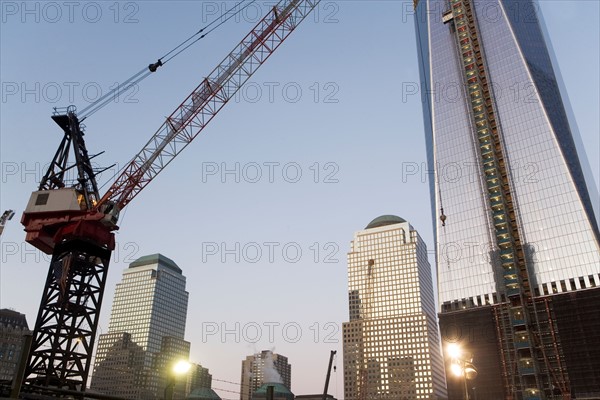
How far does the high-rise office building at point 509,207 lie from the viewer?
116250 mm

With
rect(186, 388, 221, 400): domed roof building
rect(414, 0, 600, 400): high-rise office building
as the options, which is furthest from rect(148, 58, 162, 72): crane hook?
rect(186, 388, 221, 400): domed roof building

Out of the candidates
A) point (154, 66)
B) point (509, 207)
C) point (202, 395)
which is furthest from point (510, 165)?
point (202, 395)

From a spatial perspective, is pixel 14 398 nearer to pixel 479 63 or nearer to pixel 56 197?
pixel 56 197

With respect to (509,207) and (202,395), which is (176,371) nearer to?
(509,207)

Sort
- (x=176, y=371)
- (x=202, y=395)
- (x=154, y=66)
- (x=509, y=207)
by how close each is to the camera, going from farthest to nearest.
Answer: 1. (x=202, y=395)
2. (x=509, y=207)
3. (x=154, y=66)
4. (x=176, y=371)

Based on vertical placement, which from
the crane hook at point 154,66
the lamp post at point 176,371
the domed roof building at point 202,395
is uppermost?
the crane hook at point 154,66

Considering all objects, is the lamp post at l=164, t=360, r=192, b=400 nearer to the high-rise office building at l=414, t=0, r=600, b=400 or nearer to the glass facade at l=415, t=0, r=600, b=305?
the high-rise office building at l=414, t=0, r=600, b=400

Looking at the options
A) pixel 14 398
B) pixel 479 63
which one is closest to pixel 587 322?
pixel 479 63

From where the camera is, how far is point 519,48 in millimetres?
141750

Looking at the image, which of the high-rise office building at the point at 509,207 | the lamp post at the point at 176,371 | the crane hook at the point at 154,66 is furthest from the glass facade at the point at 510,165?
the lamp post at the point at 176,371

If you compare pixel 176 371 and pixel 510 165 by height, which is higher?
pixel 510 165

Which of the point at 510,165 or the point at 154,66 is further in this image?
the point at 510,165

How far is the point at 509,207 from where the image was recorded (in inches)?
5453

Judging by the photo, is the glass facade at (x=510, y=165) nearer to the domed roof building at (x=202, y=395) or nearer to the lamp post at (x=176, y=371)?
the domed roof building at (x=202, y=395)
